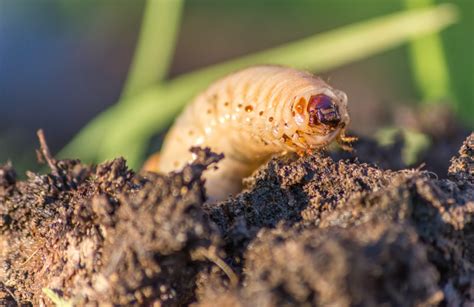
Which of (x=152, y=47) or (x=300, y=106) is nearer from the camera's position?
(x=300, y=106)

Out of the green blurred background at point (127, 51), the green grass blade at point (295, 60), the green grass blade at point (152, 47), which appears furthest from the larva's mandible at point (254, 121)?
the green blurred background at point (127, 51)

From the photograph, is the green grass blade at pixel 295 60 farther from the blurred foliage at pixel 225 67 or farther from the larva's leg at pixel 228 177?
the larva's leg at pixel 228 177

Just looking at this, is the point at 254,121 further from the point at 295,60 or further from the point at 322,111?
the point at 295,60

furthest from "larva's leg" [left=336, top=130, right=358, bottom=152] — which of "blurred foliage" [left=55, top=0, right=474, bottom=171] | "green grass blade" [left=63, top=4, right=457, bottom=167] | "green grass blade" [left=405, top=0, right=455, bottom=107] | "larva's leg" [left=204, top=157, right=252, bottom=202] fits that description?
"green grass blade" [left=405, top=0, right=455, bottom=107]

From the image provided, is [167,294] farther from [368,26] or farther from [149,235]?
[368,26]

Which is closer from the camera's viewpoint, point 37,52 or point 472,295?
point 472,295

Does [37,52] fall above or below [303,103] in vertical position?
above

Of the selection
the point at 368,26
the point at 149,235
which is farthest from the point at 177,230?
the point at 368,26

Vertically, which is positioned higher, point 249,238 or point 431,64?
point 431,64

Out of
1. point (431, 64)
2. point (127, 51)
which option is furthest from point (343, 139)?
point (127, 51)
